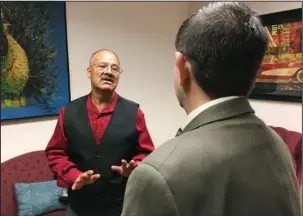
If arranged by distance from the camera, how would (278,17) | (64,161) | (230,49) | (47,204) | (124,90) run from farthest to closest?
(124,90)
(278,17)
(47,204)
(64,161)
(230,49)

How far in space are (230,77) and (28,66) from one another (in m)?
2.08

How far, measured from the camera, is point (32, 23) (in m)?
2.44

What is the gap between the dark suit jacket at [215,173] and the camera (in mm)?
608

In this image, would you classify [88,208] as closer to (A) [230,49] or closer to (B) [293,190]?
(B) [293,190]

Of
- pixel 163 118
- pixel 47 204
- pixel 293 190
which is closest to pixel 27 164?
pixel 47 204

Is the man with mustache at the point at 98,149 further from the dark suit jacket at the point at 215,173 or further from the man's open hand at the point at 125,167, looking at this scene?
the dark suit jacket at the point at 215,173

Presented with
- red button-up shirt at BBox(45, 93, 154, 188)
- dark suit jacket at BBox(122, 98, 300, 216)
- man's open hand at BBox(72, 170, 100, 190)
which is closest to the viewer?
dark suit jacket at BBox(122, 98, 300, 216)

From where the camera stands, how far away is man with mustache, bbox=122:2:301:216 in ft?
2.01

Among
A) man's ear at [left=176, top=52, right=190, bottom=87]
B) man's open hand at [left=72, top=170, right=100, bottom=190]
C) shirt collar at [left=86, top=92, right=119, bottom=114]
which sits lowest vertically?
man's open hand at [left=72, top=170, right=100, bottom=190]

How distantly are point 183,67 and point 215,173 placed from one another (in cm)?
22

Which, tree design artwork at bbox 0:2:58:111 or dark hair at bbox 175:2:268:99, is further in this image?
tree design artwork at bbox 0:2:58:111

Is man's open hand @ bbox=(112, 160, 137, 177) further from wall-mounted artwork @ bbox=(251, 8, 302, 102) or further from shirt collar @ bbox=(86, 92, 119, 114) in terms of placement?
wall-mounted artwork @ bbox=(251, 8, 302, 102)

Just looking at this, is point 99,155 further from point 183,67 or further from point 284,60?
point 284,60

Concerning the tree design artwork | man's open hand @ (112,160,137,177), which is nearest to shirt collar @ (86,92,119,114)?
man's open hand @ (112,160,137,177)
